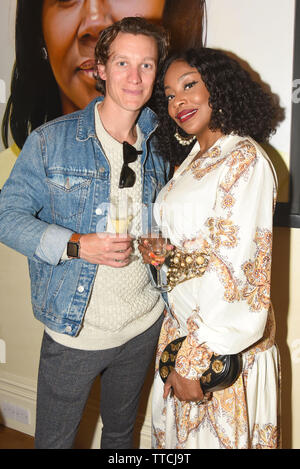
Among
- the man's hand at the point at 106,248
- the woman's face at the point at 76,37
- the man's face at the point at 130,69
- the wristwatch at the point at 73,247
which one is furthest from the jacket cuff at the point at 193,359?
the woman's face at the point at 76,37

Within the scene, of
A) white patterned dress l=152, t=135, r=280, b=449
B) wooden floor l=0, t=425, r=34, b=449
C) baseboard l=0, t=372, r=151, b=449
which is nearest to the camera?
white patterned dress l=152, t=135, r=280, b=449

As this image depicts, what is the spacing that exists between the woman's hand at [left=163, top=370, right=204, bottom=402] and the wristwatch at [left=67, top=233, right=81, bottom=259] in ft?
1.59

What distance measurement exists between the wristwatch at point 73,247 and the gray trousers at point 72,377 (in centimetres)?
34

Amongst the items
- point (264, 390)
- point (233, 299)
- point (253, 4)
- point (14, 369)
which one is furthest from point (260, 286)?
point (14, 369)

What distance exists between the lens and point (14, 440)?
2484 millimetres

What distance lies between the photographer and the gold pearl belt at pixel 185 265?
133 cm

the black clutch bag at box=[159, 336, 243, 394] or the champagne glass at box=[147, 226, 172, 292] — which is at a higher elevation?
the champagne glass at box=[147, 226, 172, 292]

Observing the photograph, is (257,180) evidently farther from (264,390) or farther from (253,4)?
(253,4)

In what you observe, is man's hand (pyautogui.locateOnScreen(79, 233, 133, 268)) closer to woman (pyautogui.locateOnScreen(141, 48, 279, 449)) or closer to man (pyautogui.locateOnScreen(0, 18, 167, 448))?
man (pyautogui.locateOnScreen(0, 18, 167, 448))

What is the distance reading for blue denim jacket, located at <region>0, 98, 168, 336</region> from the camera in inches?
55.5

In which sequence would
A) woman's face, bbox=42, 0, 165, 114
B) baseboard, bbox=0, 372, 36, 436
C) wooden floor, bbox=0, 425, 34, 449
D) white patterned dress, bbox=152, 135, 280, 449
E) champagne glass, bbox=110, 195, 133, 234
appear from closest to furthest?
1. white patterned dress, bbox=152, 135, 280, 449
2. champagne glass, bbox=110, 195, 133, 234
3. woman's face, bbox=42, 0, 165, 114
4. wooden floor, bbox=0, 425, 34, 449
5. baseboard, bbox=0, 372, 36, 436

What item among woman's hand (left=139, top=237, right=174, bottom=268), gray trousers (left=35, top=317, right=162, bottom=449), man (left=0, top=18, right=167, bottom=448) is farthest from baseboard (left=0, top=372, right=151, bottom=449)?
woman's hand (left=139, top=237, right=174, bottom=268)

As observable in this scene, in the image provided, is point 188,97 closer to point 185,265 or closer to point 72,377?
point 185,265

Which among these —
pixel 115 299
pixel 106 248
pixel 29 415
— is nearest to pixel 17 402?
pixel 29 415
